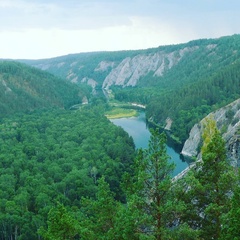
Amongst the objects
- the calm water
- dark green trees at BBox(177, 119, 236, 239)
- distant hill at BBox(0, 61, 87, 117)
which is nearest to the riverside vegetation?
dark green trees at BBox(177, 119, 236, 239)

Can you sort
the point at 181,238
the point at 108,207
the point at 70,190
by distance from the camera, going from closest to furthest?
the point at 181,238 < the point at 108,207 < the point at 70,190

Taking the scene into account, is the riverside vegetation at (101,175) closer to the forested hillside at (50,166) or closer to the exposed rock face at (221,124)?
the forested hillside at (50,166)

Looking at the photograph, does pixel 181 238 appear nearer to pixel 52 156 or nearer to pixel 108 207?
A: pixel 108 207

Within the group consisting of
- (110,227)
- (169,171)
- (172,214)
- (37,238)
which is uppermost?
(169,171)

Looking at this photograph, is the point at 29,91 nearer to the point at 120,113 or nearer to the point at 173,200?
the point at 120,113

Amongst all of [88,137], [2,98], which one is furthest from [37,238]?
[2,98]

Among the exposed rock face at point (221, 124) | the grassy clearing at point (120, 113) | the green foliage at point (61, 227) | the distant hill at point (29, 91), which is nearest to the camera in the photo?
the green foliage at point (61, 227)

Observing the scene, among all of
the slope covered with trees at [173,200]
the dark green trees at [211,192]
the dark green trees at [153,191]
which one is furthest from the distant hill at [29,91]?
the dark green trees at [211,192]
